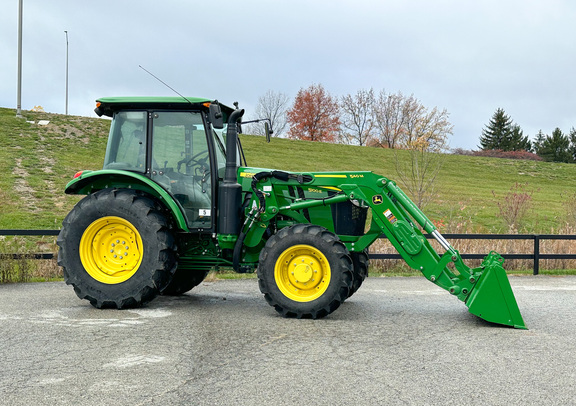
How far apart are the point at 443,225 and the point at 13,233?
1032 centimetres

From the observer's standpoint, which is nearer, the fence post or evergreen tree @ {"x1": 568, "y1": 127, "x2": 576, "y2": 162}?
the fence post

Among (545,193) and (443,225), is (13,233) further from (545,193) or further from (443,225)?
(545,193)

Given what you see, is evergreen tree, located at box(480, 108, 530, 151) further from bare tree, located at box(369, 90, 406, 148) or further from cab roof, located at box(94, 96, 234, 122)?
cab roof, located at box(94, 96, 234, 122)

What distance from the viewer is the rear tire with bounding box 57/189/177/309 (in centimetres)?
790

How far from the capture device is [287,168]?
3161cm

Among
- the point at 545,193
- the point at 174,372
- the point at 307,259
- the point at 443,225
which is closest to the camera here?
the point at 174,372

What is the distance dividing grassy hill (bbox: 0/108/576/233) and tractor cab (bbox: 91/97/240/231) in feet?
28.1

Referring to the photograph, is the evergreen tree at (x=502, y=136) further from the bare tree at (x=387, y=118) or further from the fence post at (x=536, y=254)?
the fence post at (x=536, y=254)

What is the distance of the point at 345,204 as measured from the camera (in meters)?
8.23

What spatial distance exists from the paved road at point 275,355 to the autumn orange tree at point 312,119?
1891 inches

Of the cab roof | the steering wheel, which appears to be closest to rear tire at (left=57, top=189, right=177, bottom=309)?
the steering wheel

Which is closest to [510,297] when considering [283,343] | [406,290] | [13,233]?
[283,343]

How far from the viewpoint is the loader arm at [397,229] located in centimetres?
Result: 710

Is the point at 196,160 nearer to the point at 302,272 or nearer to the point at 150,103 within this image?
the point at 150,103
